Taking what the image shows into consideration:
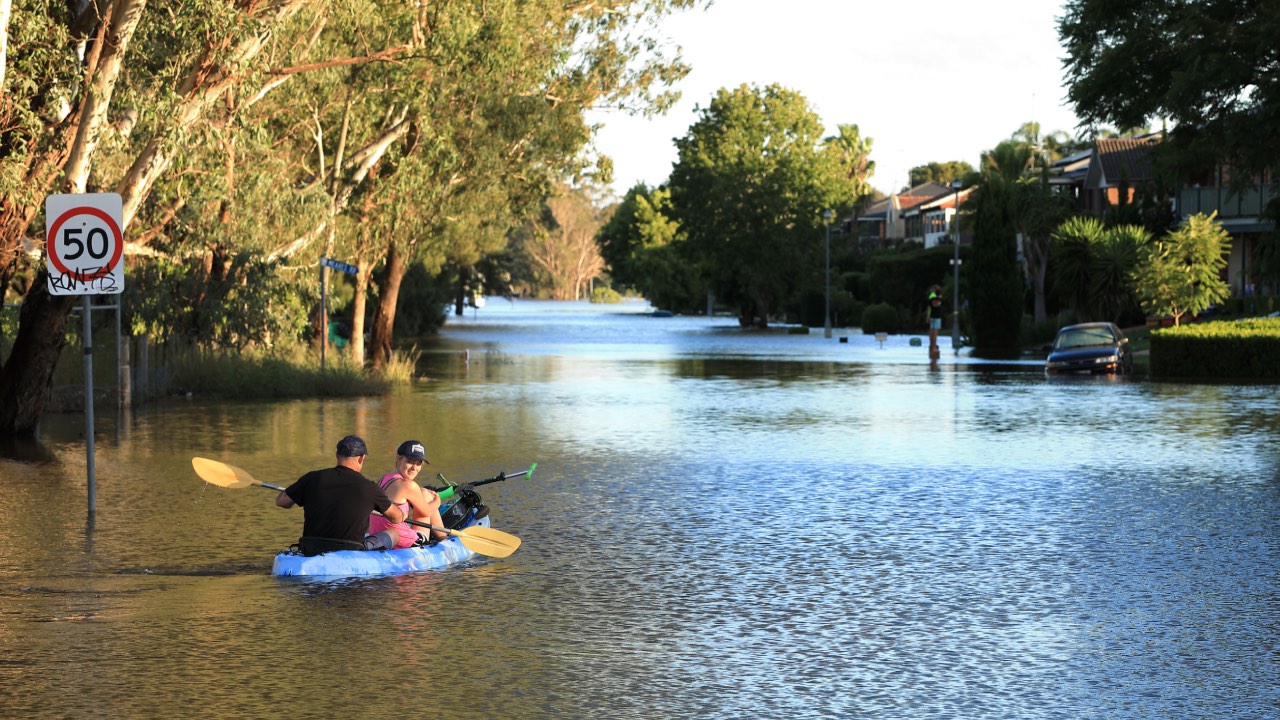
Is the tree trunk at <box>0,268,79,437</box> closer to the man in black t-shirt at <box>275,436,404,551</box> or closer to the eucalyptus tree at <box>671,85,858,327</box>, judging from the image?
the man in black t-shirt at <box>275,436,404,551</box>

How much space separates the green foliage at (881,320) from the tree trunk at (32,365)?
63580 millimetres

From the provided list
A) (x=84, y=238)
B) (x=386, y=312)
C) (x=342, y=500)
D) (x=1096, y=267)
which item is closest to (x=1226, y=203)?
(x=1096, y=267)

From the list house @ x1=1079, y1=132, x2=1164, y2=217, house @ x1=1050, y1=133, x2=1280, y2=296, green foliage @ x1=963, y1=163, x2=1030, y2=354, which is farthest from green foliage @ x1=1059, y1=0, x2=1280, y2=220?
house @ x1=1079, y1=132, x2=1164, y2=217

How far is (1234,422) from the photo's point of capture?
77.5 feet

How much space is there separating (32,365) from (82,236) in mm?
8043

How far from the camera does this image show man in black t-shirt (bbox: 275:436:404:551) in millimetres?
10375

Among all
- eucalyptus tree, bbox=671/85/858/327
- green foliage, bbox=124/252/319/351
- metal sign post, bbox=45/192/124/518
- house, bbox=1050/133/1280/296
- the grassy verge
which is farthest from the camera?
eucalyptus tree, bbox=671/85/858/327

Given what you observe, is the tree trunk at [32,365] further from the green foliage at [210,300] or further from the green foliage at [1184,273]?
the green foliage at [1184,273]

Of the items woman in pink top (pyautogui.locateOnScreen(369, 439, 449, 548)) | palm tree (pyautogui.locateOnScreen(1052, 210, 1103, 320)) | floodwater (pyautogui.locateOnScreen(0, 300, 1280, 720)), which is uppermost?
palm tree (pyautogui.locateOnScreen(1052, 210, 1103, 320))

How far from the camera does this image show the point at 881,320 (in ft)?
270

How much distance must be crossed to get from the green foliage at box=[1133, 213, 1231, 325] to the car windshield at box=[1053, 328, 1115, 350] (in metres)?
15.8

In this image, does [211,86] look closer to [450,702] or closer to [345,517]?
[345,517]

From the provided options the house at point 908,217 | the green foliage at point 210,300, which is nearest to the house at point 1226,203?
the house at point 908,217

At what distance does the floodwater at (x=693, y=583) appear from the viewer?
743 cm
